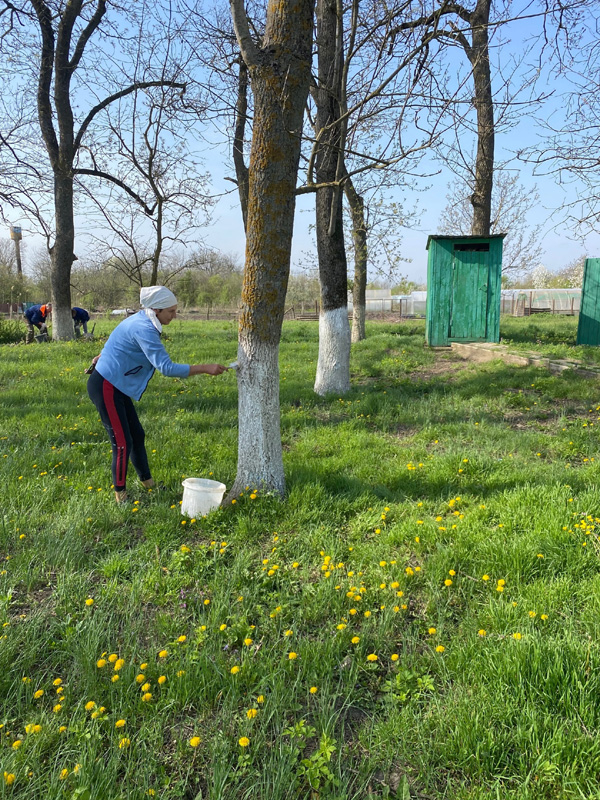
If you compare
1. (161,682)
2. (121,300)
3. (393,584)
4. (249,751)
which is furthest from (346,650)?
(121,300)

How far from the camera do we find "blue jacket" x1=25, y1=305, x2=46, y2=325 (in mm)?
13539

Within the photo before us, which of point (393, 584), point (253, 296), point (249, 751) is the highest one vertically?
point (253, 296)

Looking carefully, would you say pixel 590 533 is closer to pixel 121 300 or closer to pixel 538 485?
pixel 538 485

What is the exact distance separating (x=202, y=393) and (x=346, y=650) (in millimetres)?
5438

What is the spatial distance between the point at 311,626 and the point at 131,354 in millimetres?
2370

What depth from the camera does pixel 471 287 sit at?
1095 cm

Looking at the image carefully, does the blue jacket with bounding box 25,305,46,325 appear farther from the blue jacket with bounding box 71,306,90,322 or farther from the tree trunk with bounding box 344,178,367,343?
the tree trunk with bounding box 344,178,367,343

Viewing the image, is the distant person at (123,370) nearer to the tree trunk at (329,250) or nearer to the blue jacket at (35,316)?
the tree trunk at (329,250)

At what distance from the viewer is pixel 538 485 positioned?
12.5 feet

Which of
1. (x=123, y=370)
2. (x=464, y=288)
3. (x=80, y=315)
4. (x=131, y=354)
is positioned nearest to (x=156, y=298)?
(x=131, y=354)

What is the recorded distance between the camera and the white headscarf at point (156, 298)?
12.2 ft

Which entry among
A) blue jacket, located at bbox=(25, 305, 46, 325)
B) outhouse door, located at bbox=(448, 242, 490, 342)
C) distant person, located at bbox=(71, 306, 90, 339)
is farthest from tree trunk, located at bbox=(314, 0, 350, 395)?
blue jacket, located at bbox=(25, 305, 46, 325)

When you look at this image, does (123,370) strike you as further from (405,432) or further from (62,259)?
(62,259)

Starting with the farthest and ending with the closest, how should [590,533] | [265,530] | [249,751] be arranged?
[265,530] < [590,533] < [249,751]
